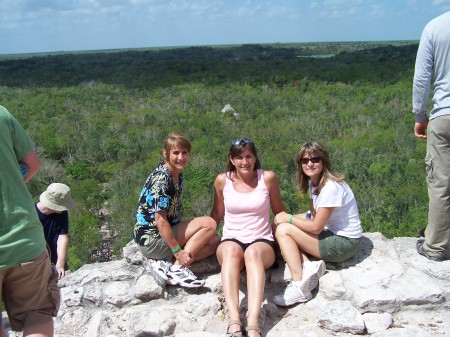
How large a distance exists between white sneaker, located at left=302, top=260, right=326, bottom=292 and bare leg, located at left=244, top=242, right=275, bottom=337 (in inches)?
10.0

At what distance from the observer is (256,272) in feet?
10.2

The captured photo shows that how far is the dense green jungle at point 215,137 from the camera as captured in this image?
729 cm

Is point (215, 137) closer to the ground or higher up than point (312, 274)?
closer to the ground

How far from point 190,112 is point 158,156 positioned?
593 centimetres

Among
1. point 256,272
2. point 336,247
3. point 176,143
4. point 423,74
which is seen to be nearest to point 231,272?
point 256,272

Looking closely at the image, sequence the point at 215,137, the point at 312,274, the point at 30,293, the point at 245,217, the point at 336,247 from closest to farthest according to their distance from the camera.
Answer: the point at 30,293, the point at 312,274, the point at 336,247, the point at 245,217, the point at 215,137

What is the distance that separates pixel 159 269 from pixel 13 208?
1.53m

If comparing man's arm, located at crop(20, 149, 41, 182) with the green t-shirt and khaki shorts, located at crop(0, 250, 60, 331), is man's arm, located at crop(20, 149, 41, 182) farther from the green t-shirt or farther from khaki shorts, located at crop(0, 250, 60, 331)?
khaki shorts, located at crop(0, 250, 60, 331)

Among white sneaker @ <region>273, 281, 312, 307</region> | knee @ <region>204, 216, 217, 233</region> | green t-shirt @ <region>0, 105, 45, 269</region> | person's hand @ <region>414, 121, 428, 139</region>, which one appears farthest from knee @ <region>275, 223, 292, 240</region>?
green t-shirt @ <region>0, 105, 45, 269</region>

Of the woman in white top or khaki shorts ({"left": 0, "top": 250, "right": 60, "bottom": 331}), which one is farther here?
the woman in white top

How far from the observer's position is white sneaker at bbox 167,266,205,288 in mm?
3412

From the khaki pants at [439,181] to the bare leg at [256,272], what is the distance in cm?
116

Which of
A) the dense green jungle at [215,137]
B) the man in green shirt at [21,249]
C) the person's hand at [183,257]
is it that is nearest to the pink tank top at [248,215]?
the person's hand at [183,257]

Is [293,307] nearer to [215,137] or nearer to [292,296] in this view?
[292,296]
